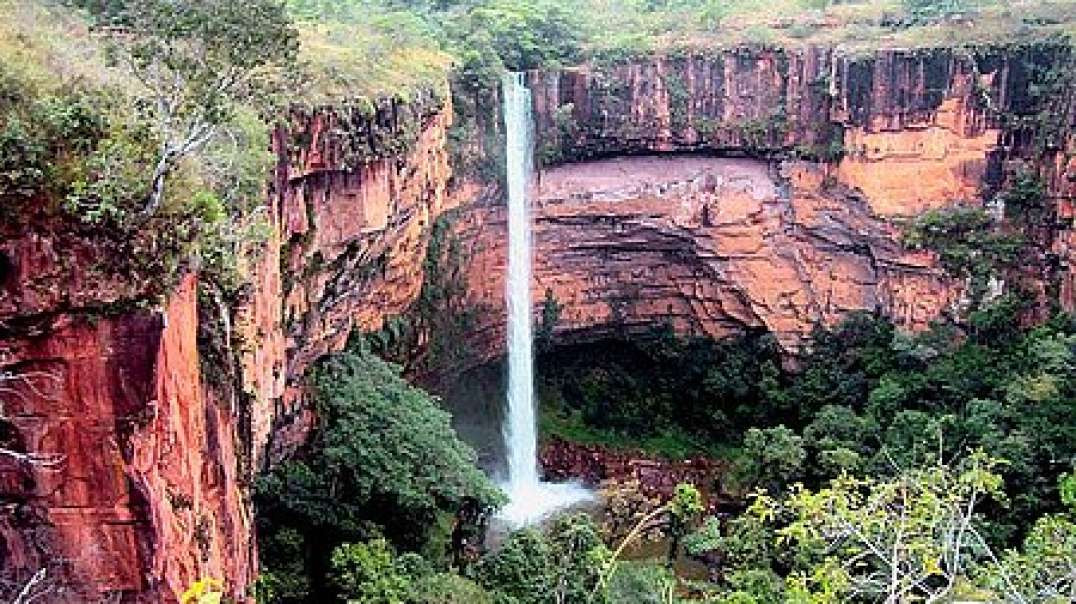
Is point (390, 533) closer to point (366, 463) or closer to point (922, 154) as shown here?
point (366, 463)

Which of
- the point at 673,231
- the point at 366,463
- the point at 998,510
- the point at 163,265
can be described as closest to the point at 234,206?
the point at 163,265

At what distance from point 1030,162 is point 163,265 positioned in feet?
55.9

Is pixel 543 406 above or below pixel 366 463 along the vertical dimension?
below

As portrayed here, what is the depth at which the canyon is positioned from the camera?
726cm

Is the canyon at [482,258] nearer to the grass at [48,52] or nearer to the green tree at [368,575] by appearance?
the grass at [48,52]

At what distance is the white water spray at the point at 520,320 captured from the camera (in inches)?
820

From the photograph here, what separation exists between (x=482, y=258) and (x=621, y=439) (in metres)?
5.02

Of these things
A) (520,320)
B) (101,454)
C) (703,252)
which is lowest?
(520,320)

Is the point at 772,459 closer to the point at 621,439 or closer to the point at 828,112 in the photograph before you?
the point at 621,439

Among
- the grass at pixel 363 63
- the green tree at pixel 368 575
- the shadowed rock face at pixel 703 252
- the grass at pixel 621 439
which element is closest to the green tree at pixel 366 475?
the green tree at pixel 368 575

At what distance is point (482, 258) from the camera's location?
21.2m

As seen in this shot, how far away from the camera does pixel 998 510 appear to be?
50.8 feet

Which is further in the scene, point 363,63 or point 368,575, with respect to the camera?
point 363,63

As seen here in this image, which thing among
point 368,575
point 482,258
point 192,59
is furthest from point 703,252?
point 192,59
